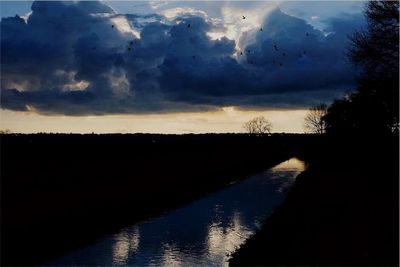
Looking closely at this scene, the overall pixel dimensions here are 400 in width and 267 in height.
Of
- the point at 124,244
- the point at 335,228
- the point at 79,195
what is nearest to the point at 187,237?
the point at 124,244

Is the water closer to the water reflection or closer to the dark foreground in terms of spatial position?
the water reflection

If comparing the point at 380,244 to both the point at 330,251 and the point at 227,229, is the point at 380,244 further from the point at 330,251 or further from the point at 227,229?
the point at 227,229

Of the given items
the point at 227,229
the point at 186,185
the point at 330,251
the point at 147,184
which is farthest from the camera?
the point at 186,185

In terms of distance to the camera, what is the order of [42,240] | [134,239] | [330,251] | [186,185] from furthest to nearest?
1. [186,185]
2. [134,239]
3. [42,240]
4. [330,251]

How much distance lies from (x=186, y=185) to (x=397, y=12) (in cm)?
2002

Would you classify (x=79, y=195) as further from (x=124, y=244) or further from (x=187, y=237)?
(x=124, y=244)

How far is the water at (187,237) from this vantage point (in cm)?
2027

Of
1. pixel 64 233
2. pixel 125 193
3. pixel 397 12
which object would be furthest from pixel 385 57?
pixel 64 233

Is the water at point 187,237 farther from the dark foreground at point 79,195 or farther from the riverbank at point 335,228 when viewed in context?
the riverbank at point 335,228

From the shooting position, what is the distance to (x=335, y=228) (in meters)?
21.6

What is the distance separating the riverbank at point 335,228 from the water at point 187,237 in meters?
1.54

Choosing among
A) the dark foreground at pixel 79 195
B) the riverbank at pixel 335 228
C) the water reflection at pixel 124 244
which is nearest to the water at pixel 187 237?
the water reflection at pixel 124 244

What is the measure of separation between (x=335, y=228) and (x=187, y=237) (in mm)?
6445

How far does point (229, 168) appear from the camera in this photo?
201 ft
